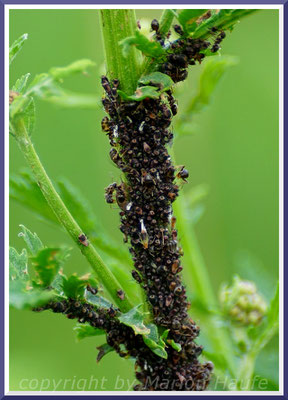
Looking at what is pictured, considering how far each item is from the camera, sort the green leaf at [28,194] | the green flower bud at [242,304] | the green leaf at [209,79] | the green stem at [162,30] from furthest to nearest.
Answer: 1. the green flower bud at [242,304]
2. the green leaf at [209,79]
3. the green leaf at [28,194]
4. the green stem at [162,30]

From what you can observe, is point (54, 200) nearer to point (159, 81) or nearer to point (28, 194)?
point (159, 81)

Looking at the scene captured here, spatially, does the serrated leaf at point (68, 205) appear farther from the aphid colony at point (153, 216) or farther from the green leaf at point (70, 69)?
the green leaf at point (70, 69)

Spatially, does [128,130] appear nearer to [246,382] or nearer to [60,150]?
[246,382]

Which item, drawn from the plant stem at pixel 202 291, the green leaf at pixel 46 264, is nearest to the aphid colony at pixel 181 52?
the green leaf at pixel 46 264

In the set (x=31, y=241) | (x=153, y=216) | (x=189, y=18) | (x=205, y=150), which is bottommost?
(x=31, y=241)

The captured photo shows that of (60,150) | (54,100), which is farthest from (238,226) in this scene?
(54,100)

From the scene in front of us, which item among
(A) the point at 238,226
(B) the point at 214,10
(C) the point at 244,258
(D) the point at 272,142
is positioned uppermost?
(D) the point at 272,142

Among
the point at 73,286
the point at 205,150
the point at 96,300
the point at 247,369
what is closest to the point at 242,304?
the point at 247,369
